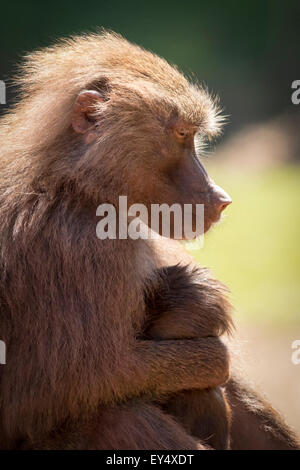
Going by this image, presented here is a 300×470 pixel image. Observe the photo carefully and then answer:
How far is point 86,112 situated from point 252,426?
1645mm

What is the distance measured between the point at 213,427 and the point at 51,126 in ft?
4.67

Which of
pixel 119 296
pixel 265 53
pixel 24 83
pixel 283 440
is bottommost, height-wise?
pixel 283 440

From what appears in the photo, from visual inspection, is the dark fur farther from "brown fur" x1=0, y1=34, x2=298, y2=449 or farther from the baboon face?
the baboon face

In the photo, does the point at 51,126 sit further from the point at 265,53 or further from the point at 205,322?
the point at 265,53

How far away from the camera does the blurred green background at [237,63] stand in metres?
10.2

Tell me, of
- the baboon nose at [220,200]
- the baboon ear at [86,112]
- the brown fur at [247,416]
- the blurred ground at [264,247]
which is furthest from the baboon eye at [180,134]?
the blurred ground at [264,247]

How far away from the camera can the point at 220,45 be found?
11.5m

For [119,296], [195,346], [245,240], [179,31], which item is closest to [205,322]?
[195,346]

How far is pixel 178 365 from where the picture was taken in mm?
3266

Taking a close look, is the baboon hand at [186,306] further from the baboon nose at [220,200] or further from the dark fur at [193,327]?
the baboon nose at [220,200]

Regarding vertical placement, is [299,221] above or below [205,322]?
above

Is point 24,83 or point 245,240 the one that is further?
point 245,240

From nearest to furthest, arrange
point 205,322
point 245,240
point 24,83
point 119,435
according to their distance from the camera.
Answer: point 119,435 < point 205,322 < point 24,83 < point 245,240

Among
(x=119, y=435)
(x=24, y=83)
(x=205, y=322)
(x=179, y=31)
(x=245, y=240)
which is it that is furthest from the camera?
(x=179, y=31)
